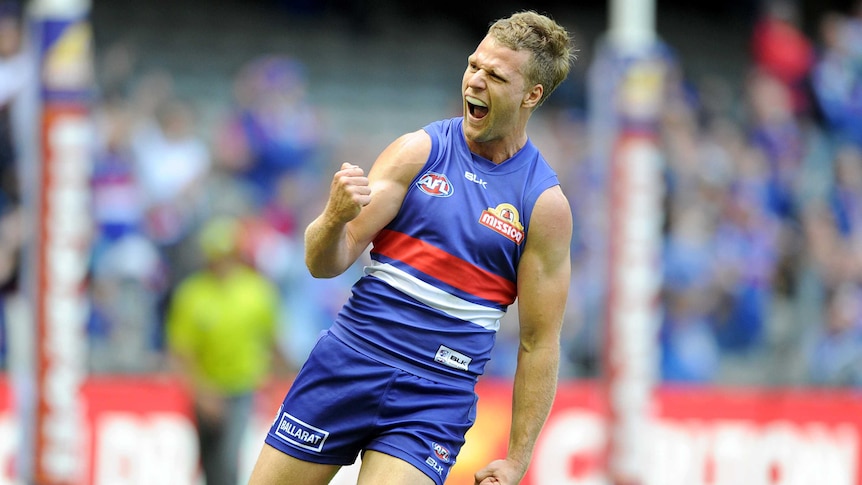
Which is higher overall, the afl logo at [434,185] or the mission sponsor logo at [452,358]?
the afl logo at [434,185]

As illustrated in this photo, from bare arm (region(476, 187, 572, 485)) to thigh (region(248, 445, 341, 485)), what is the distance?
0.64 meters

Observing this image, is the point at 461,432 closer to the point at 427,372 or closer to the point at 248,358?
the point at 427,372

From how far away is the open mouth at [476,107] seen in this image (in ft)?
16.9


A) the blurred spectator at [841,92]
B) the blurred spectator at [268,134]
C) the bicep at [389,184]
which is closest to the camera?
the bicep at [389,184]

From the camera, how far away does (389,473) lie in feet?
16.3

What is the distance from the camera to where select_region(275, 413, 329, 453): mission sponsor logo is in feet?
16.9

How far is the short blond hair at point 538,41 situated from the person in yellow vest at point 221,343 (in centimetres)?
485

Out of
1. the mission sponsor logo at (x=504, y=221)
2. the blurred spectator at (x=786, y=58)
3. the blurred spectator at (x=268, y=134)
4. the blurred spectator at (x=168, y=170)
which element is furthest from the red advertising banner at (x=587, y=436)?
the mission sponsor logo at (x=504, y=221)

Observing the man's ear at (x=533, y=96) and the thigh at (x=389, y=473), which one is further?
the man's ear at (x=533, y=96)

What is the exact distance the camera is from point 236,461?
31.4 feet

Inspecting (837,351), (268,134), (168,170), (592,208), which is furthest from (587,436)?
(168,170)

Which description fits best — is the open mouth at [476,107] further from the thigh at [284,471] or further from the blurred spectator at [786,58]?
the blurred spectator at [786,58]

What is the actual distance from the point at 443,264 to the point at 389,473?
822mm

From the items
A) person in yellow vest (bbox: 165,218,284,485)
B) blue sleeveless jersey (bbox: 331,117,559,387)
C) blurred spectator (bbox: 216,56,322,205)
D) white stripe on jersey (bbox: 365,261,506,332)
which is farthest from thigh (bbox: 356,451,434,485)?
blurred spectator (bbox: 216,56,322,205)
